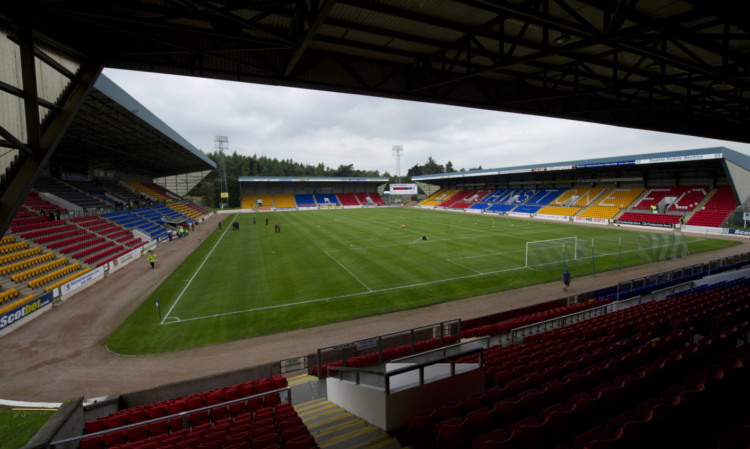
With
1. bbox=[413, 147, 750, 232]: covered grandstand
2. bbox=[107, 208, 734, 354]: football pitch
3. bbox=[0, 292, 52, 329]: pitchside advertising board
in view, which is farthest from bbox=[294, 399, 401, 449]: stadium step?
bbox=[413, 147, 750, 232]: covered grandstand

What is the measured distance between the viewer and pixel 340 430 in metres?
5.67

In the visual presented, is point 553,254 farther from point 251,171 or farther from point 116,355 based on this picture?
point 251,171

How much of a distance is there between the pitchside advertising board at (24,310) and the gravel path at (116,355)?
0.43 meters

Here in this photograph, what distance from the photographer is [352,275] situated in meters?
20.9

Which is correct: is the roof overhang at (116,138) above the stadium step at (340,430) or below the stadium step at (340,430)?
above

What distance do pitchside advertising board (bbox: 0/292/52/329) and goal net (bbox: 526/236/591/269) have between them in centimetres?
2705

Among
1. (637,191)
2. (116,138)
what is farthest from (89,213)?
(637,191)

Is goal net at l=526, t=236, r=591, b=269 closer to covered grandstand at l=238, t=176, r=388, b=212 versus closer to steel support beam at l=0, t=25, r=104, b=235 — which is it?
steel support beam at l=0, t=25, r=104, b=235

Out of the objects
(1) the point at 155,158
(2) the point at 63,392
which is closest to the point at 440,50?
(2) the point at 63,392

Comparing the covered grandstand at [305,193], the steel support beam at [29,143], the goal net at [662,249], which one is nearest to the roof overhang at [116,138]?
the steel support beam at [29,143]

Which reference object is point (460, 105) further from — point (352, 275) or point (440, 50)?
point (352, 275)

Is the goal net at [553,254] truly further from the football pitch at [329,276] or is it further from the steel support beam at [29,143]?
the steel support beam at [29,143]

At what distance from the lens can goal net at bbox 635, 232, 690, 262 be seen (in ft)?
78.5

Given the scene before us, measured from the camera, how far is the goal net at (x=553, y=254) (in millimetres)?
22328
